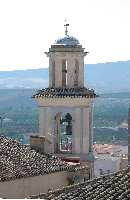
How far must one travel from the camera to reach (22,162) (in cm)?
2128

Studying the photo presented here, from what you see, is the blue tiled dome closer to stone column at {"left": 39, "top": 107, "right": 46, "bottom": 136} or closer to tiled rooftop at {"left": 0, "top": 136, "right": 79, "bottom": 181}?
stone column at {"left": 39, "top": 107, "right": 46, "bottom": 136}

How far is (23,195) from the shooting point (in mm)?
19656

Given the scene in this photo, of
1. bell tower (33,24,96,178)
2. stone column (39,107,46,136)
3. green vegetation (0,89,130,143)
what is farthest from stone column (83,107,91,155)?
green vegetation (0,89,130,143)

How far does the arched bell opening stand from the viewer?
27.8 metres

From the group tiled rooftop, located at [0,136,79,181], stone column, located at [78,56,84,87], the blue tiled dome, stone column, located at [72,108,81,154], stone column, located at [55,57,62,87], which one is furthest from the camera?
the blue tiled dome

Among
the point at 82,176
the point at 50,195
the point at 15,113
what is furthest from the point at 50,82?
the point at 15,113

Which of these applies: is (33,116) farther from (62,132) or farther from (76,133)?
(76,133)

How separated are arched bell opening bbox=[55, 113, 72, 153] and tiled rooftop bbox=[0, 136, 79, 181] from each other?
357cm

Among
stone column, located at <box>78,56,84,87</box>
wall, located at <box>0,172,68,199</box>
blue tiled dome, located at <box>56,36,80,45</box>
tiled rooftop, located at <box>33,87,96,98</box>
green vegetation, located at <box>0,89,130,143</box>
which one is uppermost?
green vegetation, located at <box>0,89,130,143</box>

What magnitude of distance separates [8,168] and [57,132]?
810cm

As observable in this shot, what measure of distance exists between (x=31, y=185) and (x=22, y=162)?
1.13 meters

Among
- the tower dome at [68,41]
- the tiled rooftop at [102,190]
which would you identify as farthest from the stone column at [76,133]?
the tiled rooftop at [102,190]

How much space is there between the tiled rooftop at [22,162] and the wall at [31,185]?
120 millimetres

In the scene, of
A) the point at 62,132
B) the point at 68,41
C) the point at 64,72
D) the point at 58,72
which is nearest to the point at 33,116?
the point at 62,132
